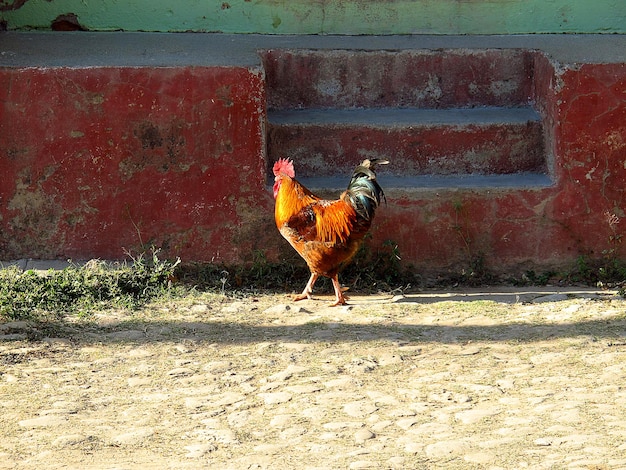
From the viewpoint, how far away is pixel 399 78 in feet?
24.2

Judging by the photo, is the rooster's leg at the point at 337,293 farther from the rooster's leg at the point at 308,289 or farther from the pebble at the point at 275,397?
the pebble at the point at 275,397

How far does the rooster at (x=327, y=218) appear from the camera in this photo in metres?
6.17

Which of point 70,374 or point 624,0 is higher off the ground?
point 624,0

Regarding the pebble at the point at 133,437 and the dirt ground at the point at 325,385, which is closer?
the dirt ground at the point at 325,385

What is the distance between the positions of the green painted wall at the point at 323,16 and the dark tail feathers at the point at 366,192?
7.04 feet

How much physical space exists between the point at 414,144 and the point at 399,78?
64cm

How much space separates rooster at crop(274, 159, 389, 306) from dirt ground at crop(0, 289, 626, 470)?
12.9 inches

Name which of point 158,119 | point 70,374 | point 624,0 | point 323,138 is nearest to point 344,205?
point 323,138

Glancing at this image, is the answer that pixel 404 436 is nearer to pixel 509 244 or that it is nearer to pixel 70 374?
pixel 70 374

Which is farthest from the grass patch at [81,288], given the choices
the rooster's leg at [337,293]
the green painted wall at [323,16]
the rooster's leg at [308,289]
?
the green painted wall at [323,16]

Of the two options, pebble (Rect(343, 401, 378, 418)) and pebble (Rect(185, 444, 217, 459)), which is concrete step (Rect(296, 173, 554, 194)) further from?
pebble (Rect(185, 444, 217, 459))

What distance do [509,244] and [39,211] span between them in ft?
10.5

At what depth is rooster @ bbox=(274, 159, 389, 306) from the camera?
20.2ft

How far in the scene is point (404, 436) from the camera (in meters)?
4.26
